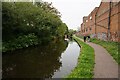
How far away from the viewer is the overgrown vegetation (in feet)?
64.7

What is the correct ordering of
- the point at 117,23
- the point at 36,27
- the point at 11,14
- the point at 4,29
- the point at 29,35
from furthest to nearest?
the point at 36,27 < the point at 29,35 < the point at 117,23 < the point at 4,29 < the point at 11,14

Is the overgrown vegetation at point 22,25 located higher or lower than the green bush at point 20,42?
higher

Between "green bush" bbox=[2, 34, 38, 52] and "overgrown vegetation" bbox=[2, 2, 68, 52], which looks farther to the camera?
"green bush" bbox=[2, 34, 38, 52]

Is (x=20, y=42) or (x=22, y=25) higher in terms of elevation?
Answer: (x=22, y=25)

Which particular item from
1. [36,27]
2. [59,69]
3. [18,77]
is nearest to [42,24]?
[36,27]

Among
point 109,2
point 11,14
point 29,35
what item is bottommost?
point 29,35

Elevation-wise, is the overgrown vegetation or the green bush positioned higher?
the overgrown vegetation

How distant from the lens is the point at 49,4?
5059 cm

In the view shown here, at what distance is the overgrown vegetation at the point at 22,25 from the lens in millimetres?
19733

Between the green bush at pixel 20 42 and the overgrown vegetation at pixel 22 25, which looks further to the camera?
the green bush at pixel 20 42

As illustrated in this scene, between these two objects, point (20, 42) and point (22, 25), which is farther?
point (22, 25)

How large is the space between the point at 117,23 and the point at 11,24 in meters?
11.5

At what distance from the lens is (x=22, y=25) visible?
24188mm

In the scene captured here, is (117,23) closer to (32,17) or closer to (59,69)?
(32,17)
